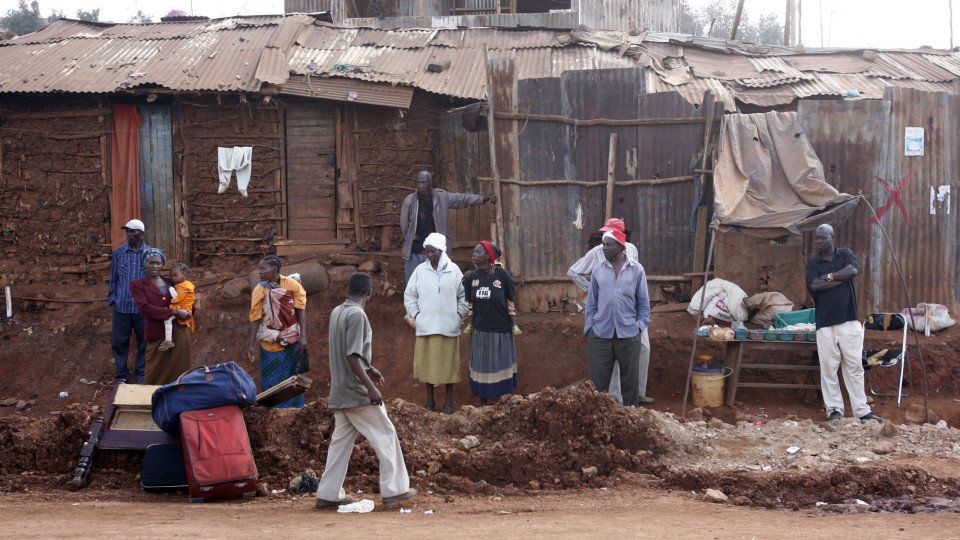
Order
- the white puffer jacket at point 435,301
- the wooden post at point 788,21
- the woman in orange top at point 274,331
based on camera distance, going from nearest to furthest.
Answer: the woman in orange top at point 274,331
the white puffer jacket at point 435,301
the wooden post at point 788,21

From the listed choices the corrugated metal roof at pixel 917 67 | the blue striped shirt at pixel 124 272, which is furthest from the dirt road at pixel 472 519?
the corrugated metal roof at pixel 917 67

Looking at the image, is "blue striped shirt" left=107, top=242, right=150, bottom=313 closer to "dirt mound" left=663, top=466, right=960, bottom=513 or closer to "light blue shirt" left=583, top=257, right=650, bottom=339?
"light blue shirt" left=583, top=257, right=650, bottom=339

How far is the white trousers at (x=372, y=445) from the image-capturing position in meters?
5.43

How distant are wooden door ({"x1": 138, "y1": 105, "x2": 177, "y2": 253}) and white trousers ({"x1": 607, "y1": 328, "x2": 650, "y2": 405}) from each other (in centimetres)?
761

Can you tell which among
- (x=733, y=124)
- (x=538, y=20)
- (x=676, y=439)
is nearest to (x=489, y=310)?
(x=676, y=439)

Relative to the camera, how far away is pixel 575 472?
635 centimetres

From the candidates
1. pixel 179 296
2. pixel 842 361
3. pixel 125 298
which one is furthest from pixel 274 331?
pixel 842 361

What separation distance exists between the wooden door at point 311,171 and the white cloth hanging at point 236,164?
0.61 m

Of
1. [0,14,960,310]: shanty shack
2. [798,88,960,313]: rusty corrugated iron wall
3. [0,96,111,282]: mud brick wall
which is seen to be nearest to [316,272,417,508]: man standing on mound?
[0,14,960,310]: shanty shack

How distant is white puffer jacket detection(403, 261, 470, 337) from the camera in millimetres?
8266

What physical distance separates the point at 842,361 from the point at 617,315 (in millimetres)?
2413

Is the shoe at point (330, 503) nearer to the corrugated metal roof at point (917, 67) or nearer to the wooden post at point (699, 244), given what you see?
the wooden post at point (699, 244)

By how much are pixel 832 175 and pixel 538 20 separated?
26.2ft

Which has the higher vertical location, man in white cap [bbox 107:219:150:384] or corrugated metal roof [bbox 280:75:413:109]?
corrugated metal roof [bbox 280:75:413:109]
